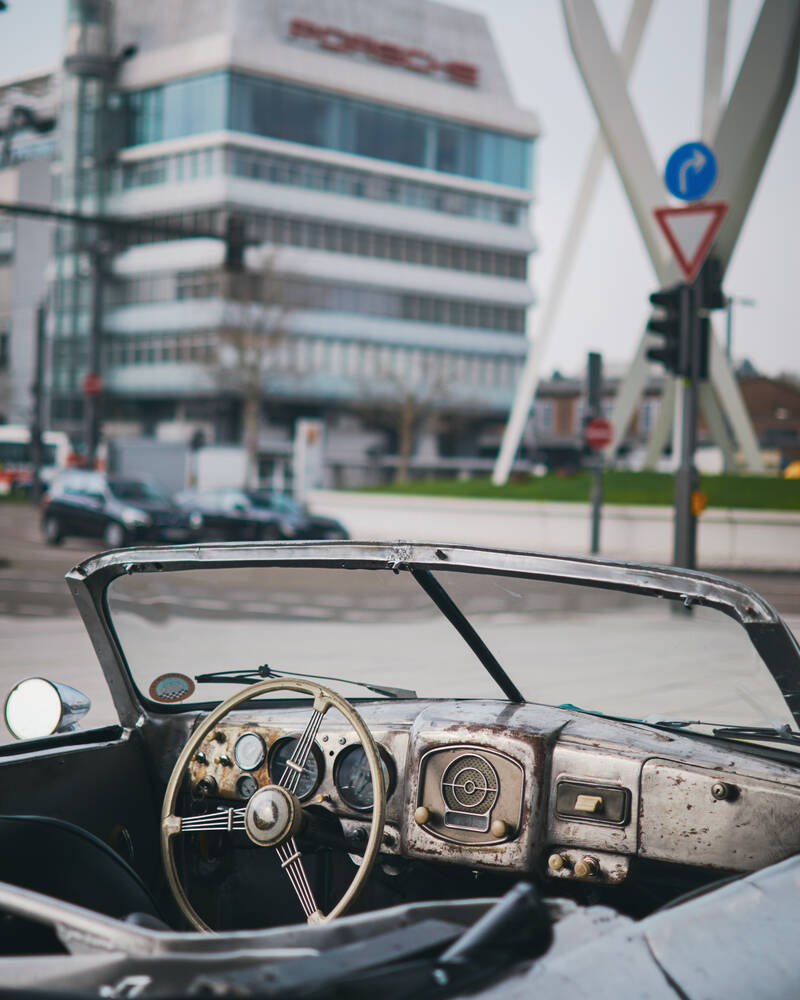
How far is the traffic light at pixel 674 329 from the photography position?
1173cm

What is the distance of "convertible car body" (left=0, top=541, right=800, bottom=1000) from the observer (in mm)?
2229

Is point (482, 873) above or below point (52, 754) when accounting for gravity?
below

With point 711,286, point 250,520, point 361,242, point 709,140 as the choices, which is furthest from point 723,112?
point 361,242

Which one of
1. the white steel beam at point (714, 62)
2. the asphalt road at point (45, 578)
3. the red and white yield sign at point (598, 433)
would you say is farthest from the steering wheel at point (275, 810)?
the white steel beam at point (714, 62)

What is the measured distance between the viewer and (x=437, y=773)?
288cm

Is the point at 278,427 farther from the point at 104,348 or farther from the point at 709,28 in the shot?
the point at 709,28

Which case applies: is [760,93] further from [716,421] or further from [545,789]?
[545,789]

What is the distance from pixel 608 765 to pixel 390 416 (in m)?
60.0

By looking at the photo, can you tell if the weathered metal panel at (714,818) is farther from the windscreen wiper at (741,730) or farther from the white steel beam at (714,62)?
the white steel beam at (714,62)

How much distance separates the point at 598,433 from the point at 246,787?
18.3m

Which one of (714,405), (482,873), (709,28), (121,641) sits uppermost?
(709,28)

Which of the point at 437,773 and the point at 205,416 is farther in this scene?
the point at 205,416

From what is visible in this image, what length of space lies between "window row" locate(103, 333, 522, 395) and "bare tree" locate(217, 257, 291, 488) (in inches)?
91.3

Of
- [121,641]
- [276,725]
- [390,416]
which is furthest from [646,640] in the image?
[390,416]
